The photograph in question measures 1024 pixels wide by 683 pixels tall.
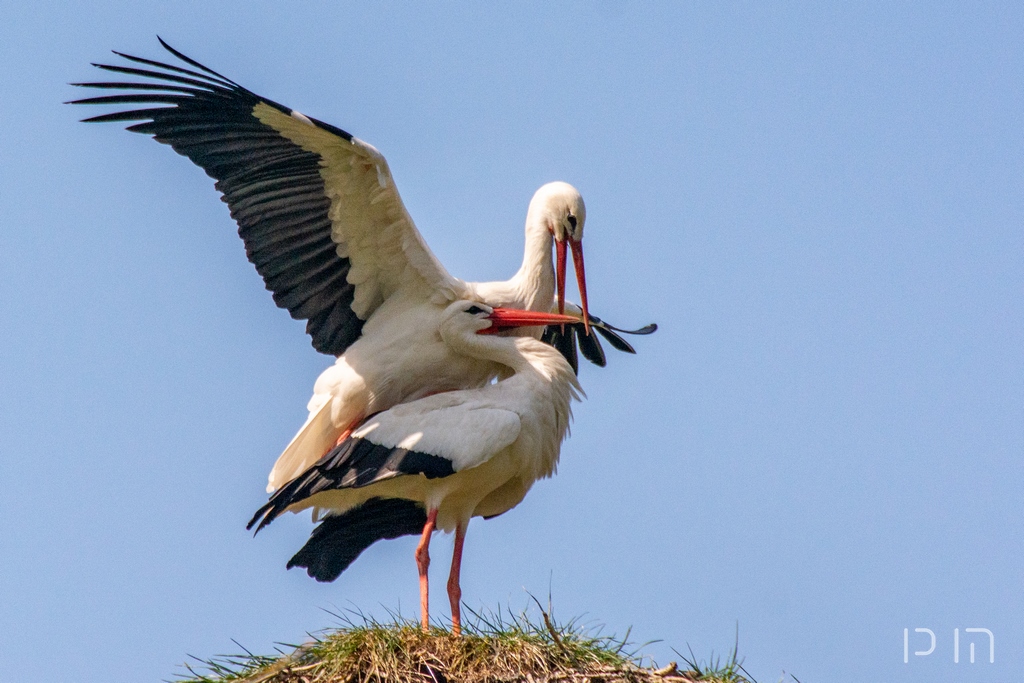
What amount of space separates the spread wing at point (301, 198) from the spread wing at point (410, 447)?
789 mm

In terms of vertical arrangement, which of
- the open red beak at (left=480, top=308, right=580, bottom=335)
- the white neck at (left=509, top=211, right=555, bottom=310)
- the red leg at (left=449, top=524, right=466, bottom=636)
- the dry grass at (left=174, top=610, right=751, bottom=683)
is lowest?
the dry grass at (left=174, top=610, right=751, bottom=683)

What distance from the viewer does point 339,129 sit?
299 inches

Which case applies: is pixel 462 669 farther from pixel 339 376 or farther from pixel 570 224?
pixel 570 224

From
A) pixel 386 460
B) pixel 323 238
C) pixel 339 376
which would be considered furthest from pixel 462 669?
pixel 323 238

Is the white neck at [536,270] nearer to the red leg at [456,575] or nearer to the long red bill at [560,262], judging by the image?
the long red bill at [560,262]

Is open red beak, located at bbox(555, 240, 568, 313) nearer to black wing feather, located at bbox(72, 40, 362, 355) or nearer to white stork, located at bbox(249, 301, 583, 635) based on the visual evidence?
white stork, located at bbox(249, 301, 583, 635)

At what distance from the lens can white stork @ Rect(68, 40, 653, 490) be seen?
309 inches

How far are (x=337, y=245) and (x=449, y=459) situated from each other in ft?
5.12

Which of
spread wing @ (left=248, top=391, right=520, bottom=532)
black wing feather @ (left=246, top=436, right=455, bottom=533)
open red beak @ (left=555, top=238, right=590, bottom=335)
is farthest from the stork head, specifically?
black wing feather @ (left=246, top=436, right=455, bottom=533)

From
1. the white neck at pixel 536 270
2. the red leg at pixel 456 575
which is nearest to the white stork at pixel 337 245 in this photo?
the white neck at pixel 536 270

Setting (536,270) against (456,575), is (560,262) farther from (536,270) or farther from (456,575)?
(456,575)

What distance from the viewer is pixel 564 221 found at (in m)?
8.51

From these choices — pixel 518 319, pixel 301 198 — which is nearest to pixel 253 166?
pixel 301 198

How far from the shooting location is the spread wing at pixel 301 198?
780cm
